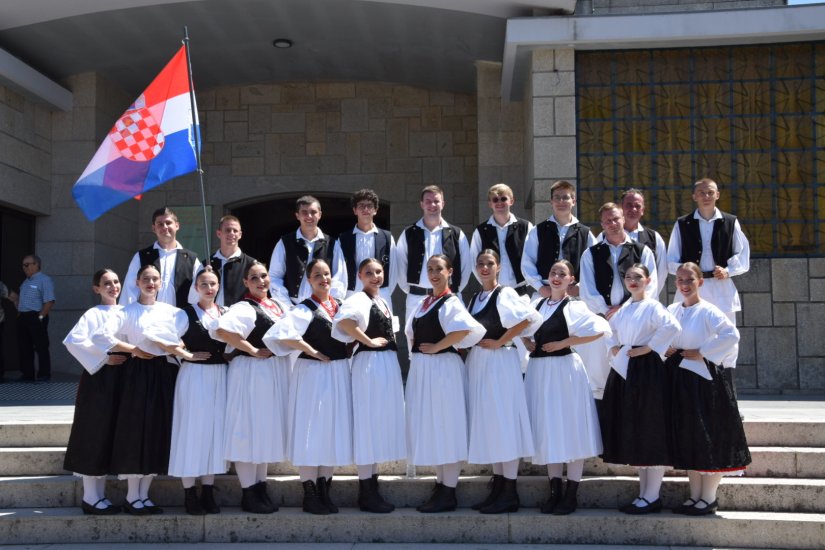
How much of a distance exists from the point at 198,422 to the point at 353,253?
1.77m

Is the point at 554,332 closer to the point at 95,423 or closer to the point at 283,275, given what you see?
the point at 283,275

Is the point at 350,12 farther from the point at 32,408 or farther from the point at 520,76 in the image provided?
the point at 32,408

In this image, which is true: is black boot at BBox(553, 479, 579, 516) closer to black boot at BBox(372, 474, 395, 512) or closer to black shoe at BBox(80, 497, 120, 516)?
black boot at BBox(372, 474, 395, 512)

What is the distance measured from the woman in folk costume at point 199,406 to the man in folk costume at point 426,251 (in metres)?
1.50

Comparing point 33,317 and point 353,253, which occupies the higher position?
point 353,253

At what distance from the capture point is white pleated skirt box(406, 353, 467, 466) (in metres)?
5.57

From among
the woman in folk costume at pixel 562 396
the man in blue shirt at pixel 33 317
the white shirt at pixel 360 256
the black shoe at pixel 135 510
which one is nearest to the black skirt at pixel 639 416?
the woman in folk costume at pixel 562 396

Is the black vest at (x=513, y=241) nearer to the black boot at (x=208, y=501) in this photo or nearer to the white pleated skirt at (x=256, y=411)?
the white pleated skirt at (x=256, y=411)

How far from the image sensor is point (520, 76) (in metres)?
9.94

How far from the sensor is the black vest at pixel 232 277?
6617mm

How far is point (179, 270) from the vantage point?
259 inches

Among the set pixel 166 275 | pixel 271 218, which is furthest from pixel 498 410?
pixel 271 218

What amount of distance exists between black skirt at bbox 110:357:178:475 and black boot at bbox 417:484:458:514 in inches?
65.6

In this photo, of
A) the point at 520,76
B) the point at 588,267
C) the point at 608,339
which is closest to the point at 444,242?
the point at 588,267
